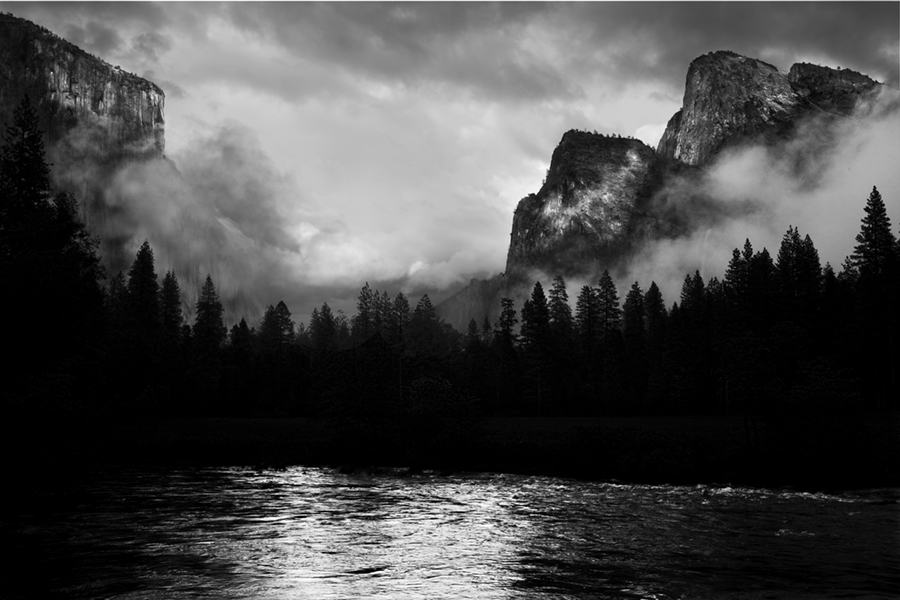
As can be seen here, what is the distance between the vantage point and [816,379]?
3434 cm

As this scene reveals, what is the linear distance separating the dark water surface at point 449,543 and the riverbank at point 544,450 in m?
3.35

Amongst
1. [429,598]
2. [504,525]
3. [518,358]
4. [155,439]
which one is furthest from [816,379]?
[518,358]

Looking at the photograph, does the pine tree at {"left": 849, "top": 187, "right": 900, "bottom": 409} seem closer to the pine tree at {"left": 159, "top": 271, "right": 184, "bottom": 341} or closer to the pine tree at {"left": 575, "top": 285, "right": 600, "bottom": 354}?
the pine tree at {"left": 575, "top": 285, "right": 600, "bottom": 354}

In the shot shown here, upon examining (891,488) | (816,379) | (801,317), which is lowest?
(891,488)

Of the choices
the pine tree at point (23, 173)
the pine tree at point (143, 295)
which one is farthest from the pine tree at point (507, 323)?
the pine tree at point (23, 173)

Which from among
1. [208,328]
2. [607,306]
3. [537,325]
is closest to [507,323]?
[537,325]

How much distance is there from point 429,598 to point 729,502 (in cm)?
1826

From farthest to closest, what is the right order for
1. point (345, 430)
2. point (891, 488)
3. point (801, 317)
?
1. point (801, 317)
2. point (345, 430)
3. point (891, 488)

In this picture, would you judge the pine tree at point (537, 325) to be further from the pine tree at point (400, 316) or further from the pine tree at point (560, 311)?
the pine tree at point (400, 316)

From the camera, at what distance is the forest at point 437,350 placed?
1271 inches

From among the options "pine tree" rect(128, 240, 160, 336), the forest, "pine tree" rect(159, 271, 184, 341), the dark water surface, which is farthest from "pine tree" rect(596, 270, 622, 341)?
the dark water surface

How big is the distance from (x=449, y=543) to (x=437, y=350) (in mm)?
88065

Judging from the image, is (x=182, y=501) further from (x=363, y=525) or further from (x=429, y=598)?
(x=429, y=598)

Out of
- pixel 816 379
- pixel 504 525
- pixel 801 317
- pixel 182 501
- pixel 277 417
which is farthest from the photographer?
pixel 277 417
